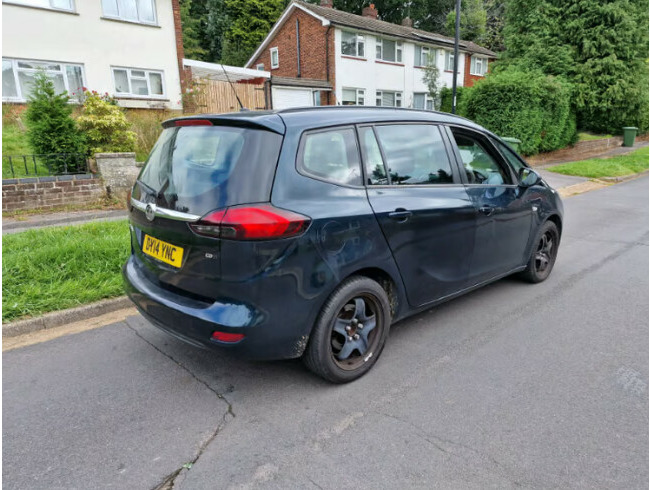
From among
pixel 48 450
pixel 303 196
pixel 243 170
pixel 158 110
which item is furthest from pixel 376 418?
pixel 158 110

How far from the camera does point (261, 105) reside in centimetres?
2006

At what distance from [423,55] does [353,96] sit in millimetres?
6434

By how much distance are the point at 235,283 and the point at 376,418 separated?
1.15 meters

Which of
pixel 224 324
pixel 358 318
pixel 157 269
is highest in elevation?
pixel 157 269

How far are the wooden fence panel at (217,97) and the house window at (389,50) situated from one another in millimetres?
10034

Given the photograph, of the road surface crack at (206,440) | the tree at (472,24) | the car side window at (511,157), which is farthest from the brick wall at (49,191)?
the tree at (472,24)

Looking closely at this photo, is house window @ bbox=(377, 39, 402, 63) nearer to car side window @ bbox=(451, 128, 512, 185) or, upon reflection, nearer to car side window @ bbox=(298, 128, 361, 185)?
car side window @ bbox=(451, 128, 512, 185)

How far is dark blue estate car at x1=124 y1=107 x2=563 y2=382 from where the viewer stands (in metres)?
2.48

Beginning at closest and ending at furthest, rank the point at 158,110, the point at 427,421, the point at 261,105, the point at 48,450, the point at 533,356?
the point at 48,450 < the point at 427,421 < the point at 533,356 < the point at 158,110 < the point at 261,105

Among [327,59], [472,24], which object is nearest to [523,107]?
→ [327,59]

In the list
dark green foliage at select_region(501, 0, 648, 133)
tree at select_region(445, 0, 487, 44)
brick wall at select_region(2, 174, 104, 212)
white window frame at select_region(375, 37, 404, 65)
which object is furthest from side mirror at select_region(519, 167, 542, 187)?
tree at select_region(445, 0, 487, 44)

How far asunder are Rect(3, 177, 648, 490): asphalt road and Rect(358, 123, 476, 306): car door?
0.57m

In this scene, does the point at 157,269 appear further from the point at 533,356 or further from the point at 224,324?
the point at 533,356

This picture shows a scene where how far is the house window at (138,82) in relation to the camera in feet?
55.1
